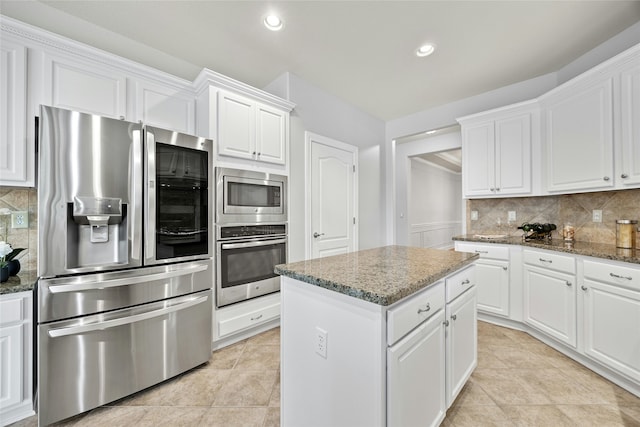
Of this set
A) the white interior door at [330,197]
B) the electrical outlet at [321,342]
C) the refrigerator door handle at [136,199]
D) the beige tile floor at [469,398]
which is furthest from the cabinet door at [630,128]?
the refrigerator door handle at [136,199]

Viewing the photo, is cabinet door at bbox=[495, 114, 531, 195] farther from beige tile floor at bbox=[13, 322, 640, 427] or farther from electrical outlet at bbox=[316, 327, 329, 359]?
electrical outlet at bbox=[316, 327, 329, 359]

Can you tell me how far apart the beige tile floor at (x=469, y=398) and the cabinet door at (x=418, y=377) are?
41cm

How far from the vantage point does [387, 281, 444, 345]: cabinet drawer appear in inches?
37.9

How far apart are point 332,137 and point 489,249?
90.8 inches

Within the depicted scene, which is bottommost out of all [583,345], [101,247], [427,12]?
[583,345]

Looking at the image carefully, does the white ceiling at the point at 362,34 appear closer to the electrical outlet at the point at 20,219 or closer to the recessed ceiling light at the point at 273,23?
the recessed ceiling light at the point at 273,23

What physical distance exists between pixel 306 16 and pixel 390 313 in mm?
2245

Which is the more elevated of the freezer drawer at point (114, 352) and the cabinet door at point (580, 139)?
the cabinet door at point (580, 139)

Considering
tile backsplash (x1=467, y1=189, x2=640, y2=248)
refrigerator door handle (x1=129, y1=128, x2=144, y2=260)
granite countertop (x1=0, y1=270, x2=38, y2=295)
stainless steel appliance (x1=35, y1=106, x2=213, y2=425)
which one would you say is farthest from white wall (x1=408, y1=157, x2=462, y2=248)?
granite countertop (x1=0, y1=270, x2=38, y2=295)

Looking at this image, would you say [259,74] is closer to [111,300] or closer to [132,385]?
[111,300]

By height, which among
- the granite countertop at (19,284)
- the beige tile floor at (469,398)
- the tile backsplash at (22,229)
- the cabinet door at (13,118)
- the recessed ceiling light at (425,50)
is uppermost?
the recessed ceiling light at (425,50)

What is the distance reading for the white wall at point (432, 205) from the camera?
649 centimetres

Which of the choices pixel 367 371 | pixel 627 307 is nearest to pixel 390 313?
pixel 367 371

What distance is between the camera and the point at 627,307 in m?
1.72
